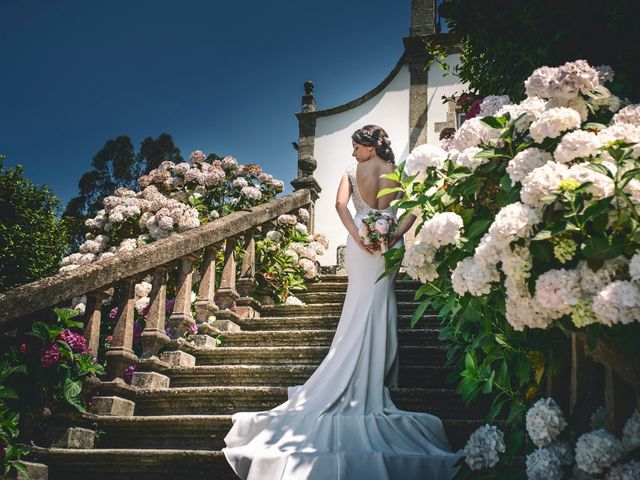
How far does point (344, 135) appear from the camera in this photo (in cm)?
1130

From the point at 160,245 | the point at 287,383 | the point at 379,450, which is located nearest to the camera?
the point at 379,450

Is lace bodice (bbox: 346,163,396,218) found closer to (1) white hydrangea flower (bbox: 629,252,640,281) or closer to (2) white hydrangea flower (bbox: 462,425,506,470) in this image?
(2) white hydrangea flower (bbox: 462,425,506,470)

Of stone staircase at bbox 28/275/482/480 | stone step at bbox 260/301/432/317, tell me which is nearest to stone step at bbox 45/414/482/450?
stone staircase at bbox 28/275/482/480

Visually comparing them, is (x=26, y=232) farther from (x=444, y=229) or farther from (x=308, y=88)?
(x=444, y=229)

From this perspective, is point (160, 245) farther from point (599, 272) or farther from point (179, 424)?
point (599, 272)

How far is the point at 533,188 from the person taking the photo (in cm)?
186

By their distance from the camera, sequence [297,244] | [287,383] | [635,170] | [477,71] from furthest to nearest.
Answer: [297,244] → [287,383] → [477,71] → [635,170]

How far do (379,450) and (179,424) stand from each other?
156cm

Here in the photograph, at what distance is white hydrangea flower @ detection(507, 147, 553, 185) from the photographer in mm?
2043

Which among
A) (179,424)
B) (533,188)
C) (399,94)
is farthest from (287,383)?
(399,94)

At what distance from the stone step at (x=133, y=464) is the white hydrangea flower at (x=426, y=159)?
6.90 feet

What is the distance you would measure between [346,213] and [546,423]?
Answer: 2.59 m

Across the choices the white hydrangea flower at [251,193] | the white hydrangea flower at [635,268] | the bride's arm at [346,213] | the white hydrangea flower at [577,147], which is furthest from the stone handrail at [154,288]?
the white hydrangea flower at [635,268]

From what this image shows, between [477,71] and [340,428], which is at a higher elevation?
[477,71]
